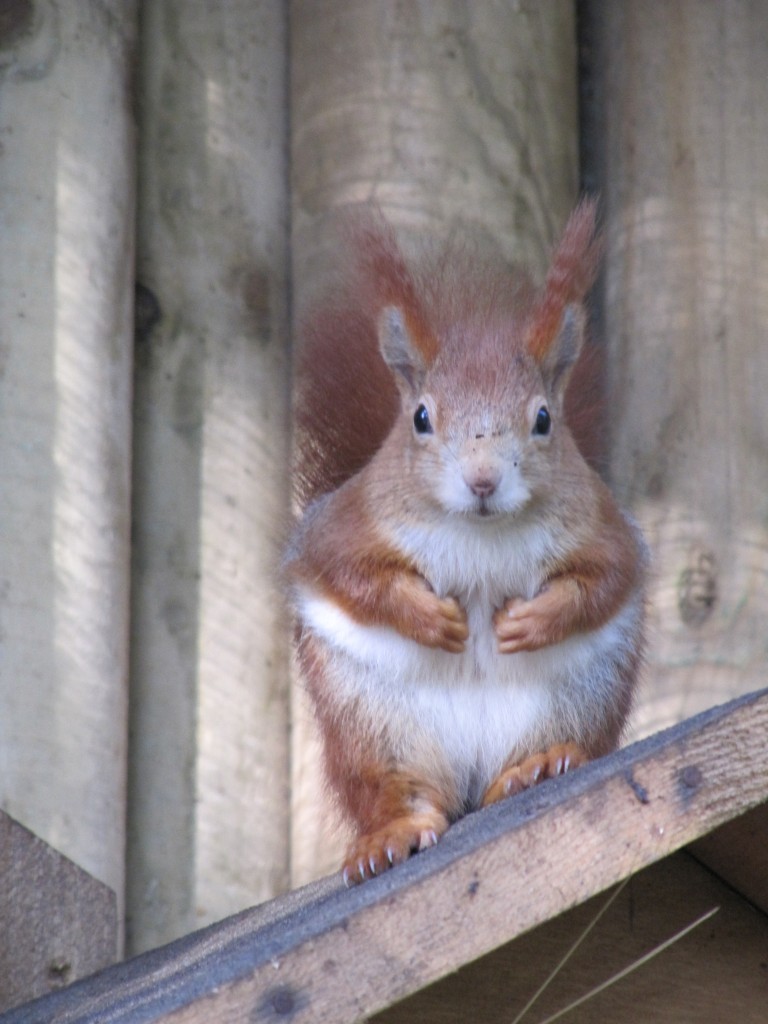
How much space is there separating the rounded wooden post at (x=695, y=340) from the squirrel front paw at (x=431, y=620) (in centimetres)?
58

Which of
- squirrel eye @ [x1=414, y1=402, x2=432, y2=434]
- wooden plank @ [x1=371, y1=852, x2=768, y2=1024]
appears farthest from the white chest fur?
wooden plank @ [x1=371, y1=852, x2=768, y2=1024]

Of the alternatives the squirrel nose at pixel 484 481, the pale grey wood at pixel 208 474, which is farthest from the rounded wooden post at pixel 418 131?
the squirrel nose at pixel 484 481

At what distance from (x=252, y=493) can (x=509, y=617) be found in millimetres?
613

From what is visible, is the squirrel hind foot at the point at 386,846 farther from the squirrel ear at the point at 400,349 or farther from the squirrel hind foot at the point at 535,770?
the squirrel ear at the point at 400,349

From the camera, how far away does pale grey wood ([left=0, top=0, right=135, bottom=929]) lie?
2.09 m

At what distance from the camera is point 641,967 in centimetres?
159

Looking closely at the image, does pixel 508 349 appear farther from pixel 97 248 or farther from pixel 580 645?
pixel 97 248

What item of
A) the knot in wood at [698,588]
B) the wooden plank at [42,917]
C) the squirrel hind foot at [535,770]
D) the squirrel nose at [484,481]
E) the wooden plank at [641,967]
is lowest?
the wooden plank at [42,917]

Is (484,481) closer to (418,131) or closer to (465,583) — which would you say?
(465,583)

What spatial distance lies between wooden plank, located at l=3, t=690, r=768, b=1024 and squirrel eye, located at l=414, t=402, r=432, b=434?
510 millimetres

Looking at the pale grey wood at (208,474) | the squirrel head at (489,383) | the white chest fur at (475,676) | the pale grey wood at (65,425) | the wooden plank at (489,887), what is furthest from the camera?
the pale grey wood at (208,474)

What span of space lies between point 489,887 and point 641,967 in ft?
1.14

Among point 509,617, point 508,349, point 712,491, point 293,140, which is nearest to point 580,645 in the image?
point 509,617

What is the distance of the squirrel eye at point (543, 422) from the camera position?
5.93 ft
